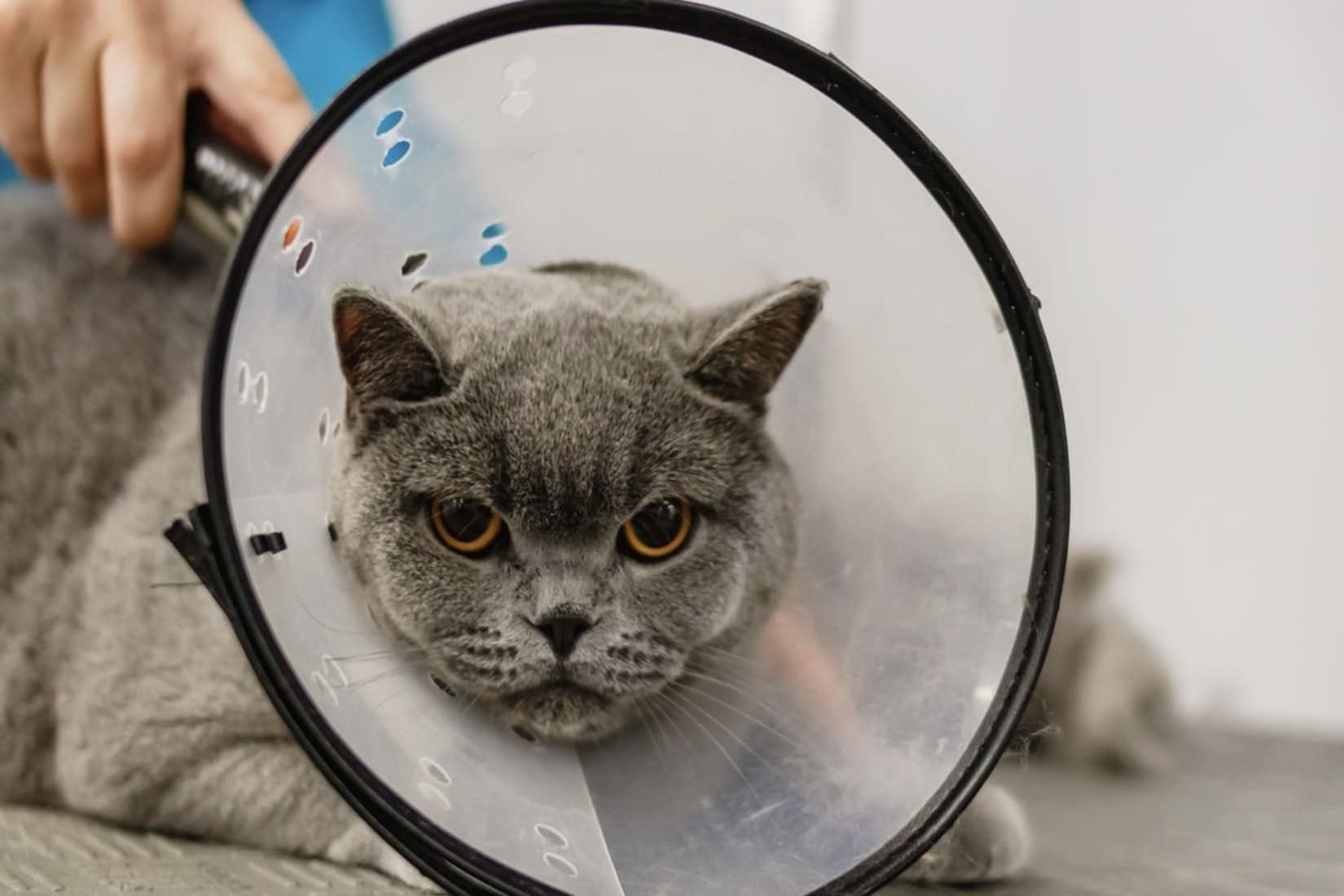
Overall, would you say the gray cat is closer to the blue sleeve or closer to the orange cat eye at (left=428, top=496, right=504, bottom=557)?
the orange cat eye at (left=428, top=496, right=504, bottom=557)

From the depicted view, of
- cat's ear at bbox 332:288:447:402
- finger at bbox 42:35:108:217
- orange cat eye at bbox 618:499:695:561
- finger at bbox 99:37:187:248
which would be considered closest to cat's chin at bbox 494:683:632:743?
orange cat eye at bbox 618:499:695:561

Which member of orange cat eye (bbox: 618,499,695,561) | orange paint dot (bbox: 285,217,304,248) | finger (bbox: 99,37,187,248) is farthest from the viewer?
finger (bbox: 99,37,187,248)

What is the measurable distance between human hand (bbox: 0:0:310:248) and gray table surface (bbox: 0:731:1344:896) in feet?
1.96

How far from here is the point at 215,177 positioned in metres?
0.94

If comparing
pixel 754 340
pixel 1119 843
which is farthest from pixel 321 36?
pixel 1119 843

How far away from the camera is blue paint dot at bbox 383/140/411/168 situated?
0.66 meters

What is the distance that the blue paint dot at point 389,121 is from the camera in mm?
635

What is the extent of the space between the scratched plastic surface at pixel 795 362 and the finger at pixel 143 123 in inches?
14.3

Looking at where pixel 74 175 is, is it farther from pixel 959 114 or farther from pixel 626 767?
pixel 959 114

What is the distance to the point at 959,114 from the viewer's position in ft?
4.51

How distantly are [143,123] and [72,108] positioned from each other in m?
0.13

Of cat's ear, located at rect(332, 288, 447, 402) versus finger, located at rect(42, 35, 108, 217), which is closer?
cat's ear, located at rect(332, 288, 447, 402)

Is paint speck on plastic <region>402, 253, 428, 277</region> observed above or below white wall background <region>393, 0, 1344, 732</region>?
below

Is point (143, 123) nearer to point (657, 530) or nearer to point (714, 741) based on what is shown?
point (657, 530)
